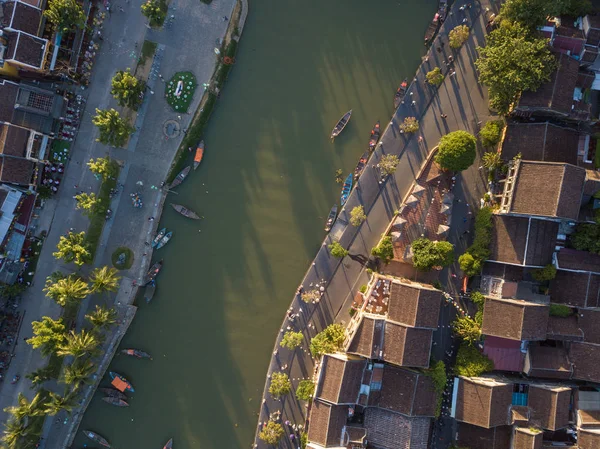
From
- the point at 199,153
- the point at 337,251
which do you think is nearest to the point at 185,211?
the point at 199,153

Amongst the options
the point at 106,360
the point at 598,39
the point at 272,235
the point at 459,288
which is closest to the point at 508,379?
the point at 459,288

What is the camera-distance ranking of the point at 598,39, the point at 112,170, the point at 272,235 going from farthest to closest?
1. the point at 272,235
2. the point at 112,170
3. the point at 598,39

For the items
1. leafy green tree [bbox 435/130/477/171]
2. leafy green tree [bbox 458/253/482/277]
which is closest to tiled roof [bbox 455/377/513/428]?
leafy green tree [bbox 458/253/482/277]

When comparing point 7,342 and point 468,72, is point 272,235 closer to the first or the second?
point 468,72

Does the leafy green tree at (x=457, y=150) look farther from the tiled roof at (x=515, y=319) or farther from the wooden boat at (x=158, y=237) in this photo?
the wooden boat at (x=158, y=237)

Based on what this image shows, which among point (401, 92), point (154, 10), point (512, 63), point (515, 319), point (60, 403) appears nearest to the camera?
point (512, 63)

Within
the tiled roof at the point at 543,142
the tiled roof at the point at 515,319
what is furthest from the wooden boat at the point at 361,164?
the tiled roof at the point at 515,319

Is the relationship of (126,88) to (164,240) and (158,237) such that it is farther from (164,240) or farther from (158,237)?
(164,240)
